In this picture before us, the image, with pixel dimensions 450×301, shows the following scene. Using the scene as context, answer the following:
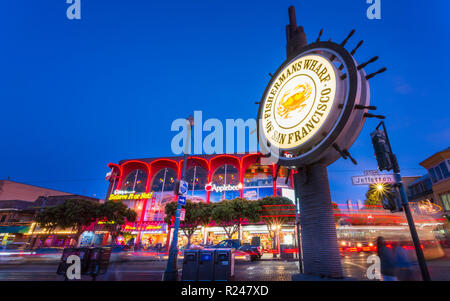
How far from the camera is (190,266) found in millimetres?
9102

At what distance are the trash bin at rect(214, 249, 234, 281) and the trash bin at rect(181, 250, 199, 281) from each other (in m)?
0.88

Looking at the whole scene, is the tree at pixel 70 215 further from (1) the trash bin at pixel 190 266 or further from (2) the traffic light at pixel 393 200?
(2) the traffic light at pixel 393 200

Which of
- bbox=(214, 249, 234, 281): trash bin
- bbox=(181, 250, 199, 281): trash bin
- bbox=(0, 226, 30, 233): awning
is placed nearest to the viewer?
bbox=(214, 249, 234, 281): trash bin

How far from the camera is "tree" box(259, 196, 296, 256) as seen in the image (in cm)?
2962

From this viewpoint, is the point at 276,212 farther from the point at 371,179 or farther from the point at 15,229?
the point at 15,229

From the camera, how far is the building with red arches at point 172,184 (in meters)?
41.6

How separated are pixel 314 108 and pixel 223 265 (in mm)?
7507

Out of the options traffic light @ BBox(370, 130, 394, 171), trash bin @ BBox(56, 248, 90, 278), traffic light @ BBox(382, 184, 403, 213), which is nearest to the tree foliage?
trash bin @ BBox(56, 248, 90, 278)

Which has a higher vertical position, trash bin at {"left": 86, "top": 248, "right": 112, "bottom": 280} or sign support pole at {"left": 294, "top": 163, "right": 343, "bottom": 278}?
sign support pole at {"left": 294, "top": 163, "right": 343, "bottom": 278}

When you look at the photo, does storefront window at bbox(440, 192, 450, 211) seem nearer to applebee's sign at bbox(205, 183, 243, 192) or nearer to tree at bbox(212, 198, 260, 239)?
tree at bbox(212, 198, 260, 239)

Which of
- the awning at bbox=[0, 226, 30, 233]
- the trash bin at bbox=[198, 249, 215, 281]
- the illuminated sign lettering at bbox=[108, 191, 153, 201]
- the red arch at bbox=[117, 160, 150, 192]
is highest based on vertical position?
the red arch at bbox=[117, 160, 150, 192]

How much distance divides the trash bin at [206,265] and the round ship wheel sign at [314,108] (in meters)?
5.55

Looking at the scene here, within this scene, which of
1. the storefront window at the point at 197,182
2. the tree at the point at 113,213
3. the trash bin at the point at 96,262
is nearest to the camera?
the trash bin at the point at 96,262

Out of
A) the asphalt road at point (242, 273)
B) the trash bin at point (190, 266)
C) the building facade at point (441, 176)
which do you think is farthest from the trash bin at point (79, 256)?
the building facade at point (441, 176)
